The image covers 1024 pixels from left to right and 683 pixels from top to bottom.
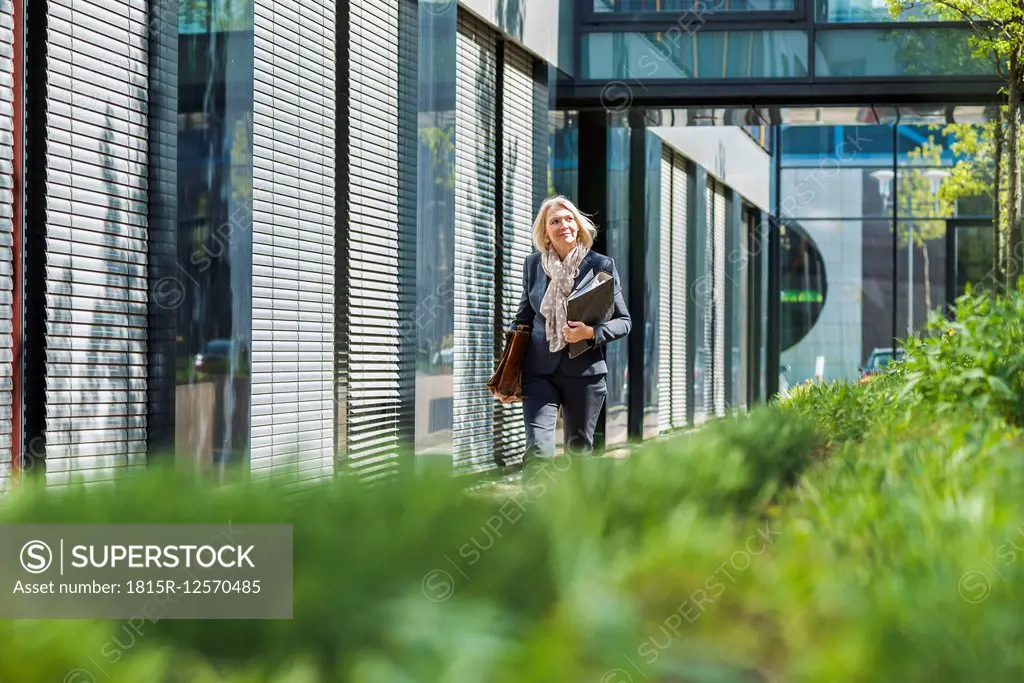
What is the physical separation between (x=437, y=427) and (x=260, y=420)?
2.17 metres

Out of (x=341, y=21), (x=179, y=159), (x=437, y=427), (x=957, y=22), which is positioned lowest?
(x=437, y=427)

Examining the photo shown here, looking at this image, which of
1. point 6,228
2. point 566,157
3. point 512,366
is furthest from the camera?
point 566,157

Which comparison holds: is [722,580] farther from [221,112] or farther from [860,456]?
[221,112]

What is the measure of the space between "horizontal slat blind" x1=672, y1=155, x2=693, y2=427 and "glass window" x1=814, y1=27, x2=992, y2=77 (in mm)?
4643

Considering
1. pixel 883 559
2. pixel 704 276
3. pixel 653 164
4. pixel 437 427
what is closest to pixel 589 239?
→ pixel 437 427

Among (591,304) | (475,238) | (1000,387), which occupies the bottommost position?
(1000,387)

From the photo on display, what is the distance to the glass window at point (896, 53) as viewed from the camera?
33.4ft

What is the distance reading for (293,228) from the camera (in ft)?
21.6

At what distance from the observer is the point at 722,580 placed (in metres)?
1.34

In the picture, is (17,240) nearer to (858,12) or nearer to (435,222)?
(435,222)

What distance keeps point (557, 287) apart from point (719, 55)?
6.04 meters

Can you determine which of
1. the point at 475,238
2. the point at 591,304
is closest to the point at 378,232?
the point at 475,238

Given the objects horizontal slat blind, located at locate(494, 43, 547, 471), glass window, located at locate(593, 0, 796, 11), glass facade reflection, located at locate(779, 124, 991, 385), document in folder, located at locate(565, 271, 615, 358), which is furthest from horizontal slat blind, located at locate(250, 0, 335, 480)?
glass facade reflection, located at locate(779, 124, 991, 385)

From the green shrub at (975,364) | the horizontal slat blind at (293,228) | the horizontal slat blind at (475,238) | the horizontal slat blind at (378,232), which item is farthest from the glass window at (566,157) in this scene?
the green shrub at (975,364)
